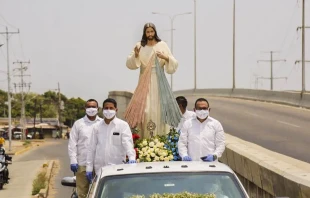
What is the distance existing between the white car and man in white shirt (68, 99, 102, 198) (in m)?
3.42

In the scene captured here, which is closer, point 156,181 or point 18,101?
point 156,181

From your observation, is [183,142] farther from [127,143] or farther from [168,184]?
[168,184]

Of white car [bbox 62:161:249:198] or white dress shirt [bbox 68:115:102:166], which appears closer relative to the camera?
white car [bbox 62:161:249:198]

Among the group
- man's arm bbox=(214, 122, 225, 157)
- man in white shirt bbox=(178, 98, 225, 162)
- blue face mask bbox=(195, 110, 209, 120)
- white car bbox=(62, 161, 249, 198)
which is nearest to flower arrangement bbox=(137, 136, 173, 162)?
man in white shirt bbox=(178, 98, 225, 162)

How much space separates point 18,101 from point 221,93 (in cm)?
8260

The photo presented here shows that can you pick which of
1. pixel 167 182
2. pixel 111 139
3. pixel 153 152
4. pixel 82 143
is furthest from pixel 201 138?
pixel 167 182

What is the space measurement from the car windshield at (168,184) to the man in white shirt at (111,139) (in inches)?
106

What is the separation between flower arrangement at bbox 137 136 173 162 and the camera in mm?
10594

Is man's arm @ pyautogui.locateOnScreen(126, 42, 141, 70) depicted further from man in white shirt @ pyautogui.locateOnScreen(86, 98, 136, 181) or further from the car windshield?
the car windshield

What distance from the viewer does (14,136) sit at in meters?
118

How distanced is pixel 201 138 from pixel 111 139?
1.16m

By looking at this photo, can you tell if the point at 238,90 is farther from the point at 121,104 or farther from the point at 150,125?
the point at 150,125

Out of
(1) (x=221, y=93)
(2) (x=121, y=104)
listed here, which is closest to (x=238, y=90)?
(1) (x=221, y=93)

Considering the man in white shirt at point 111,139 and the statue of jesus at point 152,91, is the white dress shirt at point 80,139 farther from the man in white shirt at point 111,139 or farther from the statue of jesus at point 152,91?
the statue of jesus at point 152,91
